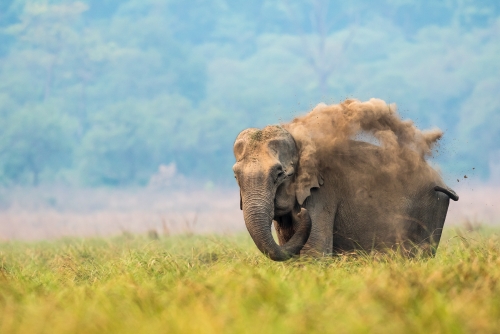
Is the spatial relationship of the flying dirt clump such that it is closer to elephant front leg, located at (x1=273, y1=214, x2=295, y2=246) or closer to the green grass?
elephant front leg, located at (x1=273, y1=214, x2=295, y2=246)

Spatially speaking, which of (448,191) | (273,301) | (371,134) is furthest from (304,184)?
(273,301)

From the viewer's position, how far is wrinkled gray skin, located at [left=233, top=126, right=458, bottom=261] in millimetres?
8883

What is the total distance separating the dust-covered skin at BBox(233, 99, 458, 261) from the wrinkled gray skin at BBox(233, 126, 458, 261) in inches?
0.4

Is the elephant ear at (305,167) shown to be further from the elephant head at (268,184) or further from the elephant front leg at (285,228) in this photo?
the elephant front leg at (285,228)

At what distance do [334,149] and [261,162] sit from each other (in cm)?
139

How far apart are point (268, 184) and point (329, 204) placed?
1.24m

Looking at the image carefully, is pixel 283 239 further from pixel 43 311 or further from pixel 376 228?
pixel 43 311

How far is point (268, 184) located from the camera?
8859 millimetres

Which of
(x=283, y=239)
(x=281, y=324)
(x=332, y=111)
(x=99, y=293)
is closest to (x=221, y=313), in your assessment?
(x=281, y=324)

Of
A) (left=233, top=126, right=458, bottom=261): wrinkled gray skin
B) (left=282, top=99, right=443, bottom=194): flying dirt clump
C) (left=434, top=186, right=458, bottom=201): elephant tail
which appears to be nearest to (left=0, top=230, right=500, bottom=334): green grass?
(left=233, top=126, right=458, bottom=261): wrinkled gray skin

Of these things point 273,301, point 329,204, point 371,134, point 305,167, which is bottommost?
point 273,301

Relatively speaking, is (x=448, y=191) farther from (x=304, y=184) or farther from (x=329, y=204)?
(x=304, y=184)

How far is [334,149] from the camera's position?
9992mm

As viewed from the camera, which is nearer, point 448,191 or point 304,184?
point 304,184
